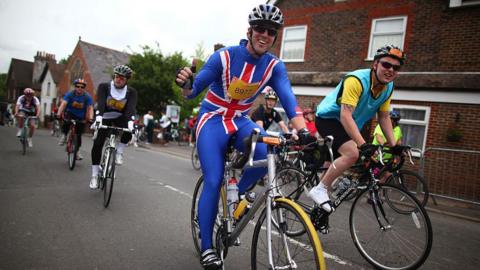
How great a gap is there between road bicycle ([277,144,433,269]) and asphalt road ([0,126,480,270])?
0.27m

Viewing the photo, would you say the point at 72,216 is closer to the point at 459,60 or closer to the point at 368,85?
the point at 368,85

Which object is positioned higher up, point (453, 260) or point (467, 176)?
point (467, 176)

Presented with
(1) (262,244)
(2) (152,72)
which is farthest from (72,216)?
(2) (152,72)

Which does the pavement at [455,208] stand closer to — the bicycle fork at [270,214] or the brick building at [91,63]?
the bicycle fork at [270,214]

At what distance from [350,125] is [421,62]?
9.62 metres

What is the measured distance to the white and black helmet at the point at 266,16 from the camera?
266 cm

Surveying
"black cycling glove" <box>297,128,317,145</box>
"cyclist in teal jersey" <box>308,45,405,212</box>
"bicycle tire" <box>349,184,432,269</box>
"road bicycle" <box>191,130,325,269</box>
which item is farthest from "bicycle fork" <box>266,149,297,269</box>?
"bicycle tire" <box>349,184,432,269</box>

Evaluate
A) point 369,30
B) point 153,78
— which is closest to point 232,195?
point 369,30

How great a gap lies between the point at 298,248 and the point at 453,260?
252cm

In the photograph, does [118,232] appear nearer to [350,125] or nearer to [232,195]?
[232,195]

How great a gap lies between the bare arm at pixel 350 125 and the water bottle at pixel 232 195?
1.37 m

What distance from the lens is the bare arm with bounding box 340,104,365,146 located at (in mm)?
3329

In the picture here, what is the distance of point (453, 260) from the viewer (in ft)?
12.1

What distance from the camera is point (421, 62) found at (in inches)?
438
